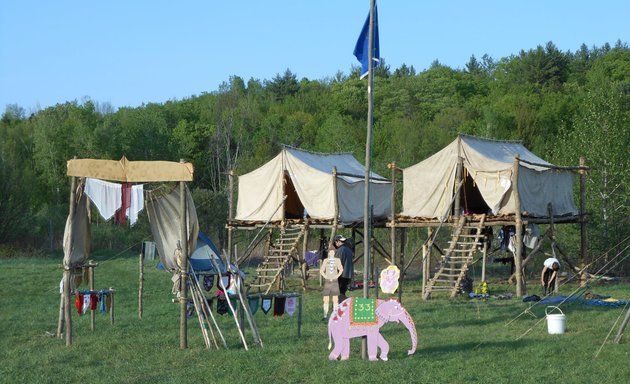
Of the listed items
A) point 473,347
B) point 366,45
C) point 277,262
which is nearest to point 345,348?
point 473,347

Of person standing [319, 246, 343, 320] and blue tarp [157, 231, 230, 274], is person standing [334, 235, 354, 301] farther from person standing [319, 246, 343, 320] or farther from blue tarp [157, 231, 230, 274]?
blue tarp [157, 231, 230, 274]

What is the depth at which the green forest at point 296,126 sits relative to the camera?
41.1m

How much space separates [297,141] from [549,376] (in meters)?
51.6

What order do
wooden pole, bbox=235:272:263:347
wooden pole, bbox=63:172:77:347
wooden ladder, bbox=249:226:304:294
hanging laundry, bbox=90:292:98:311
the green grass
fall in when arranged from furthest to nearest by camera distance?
wooden ladder, bbox=249:226:304:294 → hanging laundry, bbox=90:292:98:311 → wooden pole, bbox=63:172:77:347 → wooden pole, bbox=235:272:263:347 → the green grass

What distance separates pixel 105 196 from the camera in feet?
47.6

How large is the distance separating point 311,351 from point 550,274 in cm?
980

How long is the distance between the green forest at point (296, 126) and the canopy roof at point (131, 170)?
59.6ft

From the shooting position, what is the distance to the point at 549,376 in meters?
10.9

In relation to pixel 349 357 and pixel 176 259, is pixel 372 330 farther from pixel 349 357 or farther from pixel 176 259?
pixel 176 259

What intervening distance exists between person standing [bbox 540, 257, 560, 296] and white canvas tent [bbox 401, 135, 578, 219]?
1.48 meters

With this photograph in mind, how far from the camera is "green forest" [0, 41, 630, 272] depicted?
135 ft

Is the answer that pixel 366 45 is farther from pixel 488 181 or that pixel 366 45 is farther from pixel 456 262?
pixel 488 181

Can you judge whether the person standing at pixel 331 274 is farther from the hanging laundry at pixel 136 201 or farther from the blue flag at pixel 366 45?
the blue flag at pixel 366 45

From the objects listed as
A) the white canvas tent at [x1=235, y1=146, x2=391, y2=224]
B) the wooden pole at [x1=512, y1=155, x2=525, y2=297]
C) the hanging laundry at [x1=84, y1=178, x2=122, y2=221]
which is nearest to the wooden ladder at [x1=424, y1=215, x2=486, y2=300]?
the wooden pole at [x1=512, y1=155, x2=525, y2=297]
